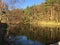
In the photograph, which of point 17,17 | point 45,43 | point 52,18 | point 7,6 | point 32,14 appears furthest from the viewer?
point 32,14

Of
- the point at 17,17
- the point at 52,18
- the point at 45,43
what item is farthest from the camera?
the point at 52,18

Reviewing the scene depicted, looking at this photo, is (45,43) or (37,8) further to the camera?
(37,8)

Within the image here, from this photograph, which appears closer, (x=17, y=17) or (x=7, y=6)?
(x=7, y=6)

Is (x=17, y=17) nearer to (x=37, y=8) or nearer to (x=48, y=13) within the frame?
(x=48, y=13)

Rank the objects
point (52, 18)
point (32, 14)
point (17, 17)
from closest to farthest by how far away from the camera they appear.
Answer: point (17, 17) < point (52, 18) < point (32, 14)

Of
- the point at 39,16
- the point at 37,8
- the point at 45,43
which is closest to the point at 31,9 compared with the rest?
the point at 37,8

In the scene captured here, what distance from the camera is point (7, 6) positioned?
1493 cm

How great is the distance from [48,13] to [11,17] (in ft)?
103

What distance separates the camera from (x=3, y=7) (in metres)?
15.1

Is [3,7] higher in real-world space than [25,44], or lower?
higher

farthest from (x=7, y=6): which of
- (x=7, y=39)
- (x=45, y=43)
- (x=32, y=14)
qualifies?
(x=32, y=14)

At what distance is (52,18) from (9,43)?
2990 centimetres

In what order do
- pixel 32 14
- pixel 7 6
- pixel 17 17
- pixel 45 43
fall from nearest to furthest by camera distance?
pixel 7 6
pixel 17 17
pixel 45 43
pixel 32 14

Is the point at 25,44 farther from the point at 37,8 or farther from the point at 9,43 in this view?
the point at 37,8
